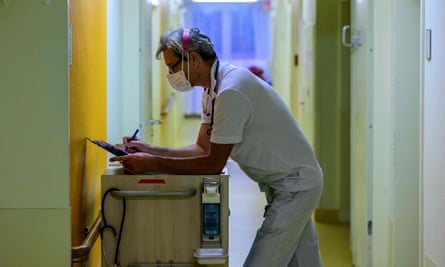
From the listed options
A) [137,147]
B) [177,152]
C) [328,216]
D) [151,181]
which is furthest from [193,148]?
[328,216]

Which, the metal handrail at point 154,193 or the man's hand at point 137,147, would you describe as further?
the man's hand at point 137,147

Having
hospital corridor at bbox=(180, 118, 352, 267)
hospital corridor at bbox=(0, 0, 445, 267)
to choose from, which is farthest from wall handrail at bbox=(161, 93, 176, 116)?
hospital corridor at bbox=(0, 0, 445, 267)

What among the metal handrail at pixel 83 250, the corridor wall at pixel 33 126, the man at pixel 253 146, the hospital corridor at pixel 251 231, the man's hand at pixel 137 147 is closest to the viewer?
the corridor wall at pixel 33 126

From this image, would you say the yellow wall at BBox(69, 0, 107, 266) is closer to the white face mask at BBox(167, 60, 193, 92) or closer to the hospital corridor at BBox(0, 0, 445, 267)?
the hospital corridor at BBox(0, 0, 445, 267)

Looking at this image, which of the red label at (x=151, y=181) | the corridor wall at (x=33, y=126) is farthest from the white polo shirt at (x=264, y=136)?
the corridor wall at (x=33, y=126)

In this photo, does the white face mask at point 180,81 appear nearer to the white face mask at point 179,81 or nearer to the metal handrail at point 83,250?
the white face mask at point 179,81

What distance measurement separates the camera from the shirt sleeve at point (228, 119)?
229 cm

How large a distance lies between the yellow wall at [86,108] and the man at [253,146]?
185mm

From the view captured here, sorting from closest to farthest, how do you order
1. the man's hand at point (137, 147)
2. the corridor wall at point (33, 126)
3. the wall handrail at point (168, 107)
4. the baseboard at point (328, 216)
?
the corridor wall at point (33, 126), the man's hand at point (137, 147), the baseboard at point (328, 216), the wall handrail at point (168, 107)

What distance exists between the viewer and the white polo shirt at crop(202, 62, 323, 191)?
2.33 m

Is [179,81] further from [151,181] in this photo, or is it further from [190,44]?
[151,181]

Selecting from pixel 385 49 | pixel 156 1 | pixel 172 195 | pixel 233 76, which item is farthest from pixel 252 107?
pixel 156 1

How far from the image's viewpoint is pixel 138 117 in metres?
4.19

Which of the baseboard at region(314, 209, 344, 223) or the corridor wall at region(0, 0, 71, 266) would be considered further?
the baseboard at region(314, 209, 344, 223)
